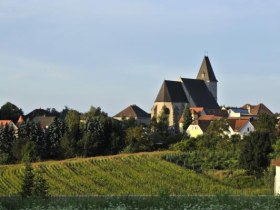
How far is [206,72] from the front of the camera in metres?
124

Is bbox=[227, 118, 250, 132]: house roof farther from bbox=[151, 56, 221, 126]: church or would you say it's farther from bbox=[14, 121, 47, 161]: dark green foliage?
bbox=[151, 56, 221, 126]: church

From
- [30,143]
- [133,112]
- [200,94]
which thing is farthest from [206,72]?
[30,143]

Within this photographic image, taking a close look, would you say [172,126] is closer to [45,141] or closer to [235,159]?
[45,141]

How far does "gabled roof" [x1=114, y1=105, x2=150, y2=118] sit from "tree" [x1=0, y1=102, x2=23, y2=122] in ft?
55.5

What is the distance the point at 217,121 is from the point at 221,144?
655cm

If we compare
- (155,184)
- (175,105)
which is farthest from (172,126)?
(155,184)

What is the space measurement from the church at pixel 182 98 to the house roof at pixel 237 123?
2675 centimetres

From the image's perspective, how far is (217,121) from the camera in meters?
72.5

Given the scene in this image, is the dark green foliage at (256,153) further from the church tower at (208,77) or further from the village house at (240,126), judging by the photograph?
the church tower at (208,77)

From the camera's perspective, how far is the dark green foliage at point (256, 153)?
54806mm

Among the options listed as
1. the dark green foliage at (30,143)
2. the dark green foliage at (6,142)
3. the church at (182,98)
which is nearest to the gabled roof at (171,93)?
the church at (182,98)

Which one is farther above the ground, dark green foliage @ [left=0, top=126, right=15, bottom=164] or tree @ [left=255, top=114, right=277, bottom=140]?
tree @ [left=255, top=114, right=277, bottom=140]

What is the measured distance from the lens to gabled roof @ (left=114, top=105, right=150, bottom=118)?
113m

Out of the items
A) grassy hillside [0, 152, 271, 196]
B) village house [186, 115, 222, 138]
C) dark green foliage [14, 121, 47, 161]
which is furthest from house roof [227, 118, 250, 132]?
dark green foliage [14, 121, 47, 161]
